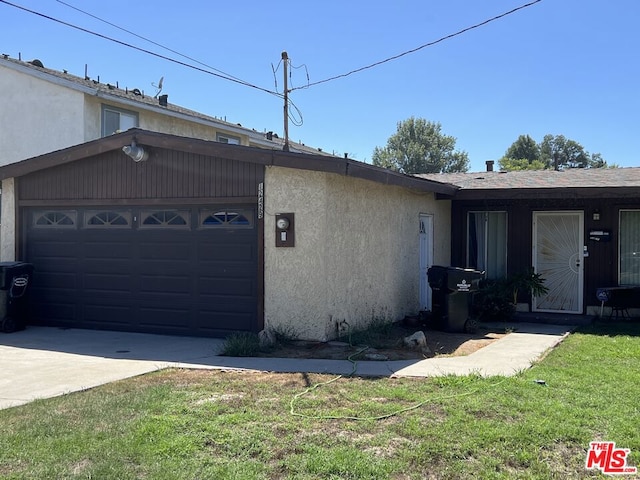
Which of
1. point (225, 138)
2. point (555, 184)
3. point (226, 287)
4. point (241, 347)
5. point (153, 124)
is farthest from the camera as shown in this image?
point (225, 138)

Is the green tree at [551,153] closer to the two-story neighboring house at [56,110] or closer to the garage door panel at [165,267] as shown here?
the two-story neighboring house at [56,110]

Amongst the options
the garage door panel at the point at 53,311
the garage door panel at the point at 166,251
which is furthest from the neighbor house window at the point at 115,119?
the garage door panel at the point at 166,251

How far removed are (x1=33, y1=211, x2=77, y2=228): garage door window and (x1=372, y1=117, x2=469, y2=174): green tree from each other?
5060 centimetres

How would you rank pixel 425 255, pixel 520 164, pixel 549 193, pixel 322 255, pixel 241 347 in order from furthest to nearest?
pixel 520 164
pixel 425 255
pixel 549 193
pixel 322 255
pixel 241 347

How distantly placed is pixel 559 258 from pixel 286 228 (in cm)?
680

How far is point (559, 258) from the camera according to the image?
13344mm

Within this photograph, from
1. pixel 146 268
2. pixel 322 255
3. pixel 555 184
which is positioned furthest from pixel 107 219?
pixel 555 184

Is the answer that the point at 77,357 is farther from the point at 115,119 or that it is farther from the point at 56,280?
the point at 115,119

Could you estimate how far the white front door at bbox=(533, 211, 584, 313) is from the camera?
1318cm

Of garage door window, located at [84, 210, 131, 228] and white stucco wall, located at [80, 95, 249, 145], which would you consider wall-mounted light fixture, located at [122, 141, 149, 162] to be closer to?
garage door window, located at [84, 210, 131, 228]

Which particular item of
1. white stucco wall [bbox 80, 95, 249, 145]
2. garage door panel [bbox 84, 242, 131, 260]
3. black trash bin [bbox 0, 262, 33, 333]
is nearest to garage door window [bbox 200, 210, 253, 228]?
garage door panel [bbox 84, 242, 131, 260]

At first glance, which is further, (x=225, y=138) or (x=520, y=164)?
(x=520, y=164)

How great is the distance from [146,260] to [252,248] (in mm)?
2109

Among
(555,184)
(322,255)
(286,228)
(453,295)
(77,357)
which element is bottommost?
(77,357)
